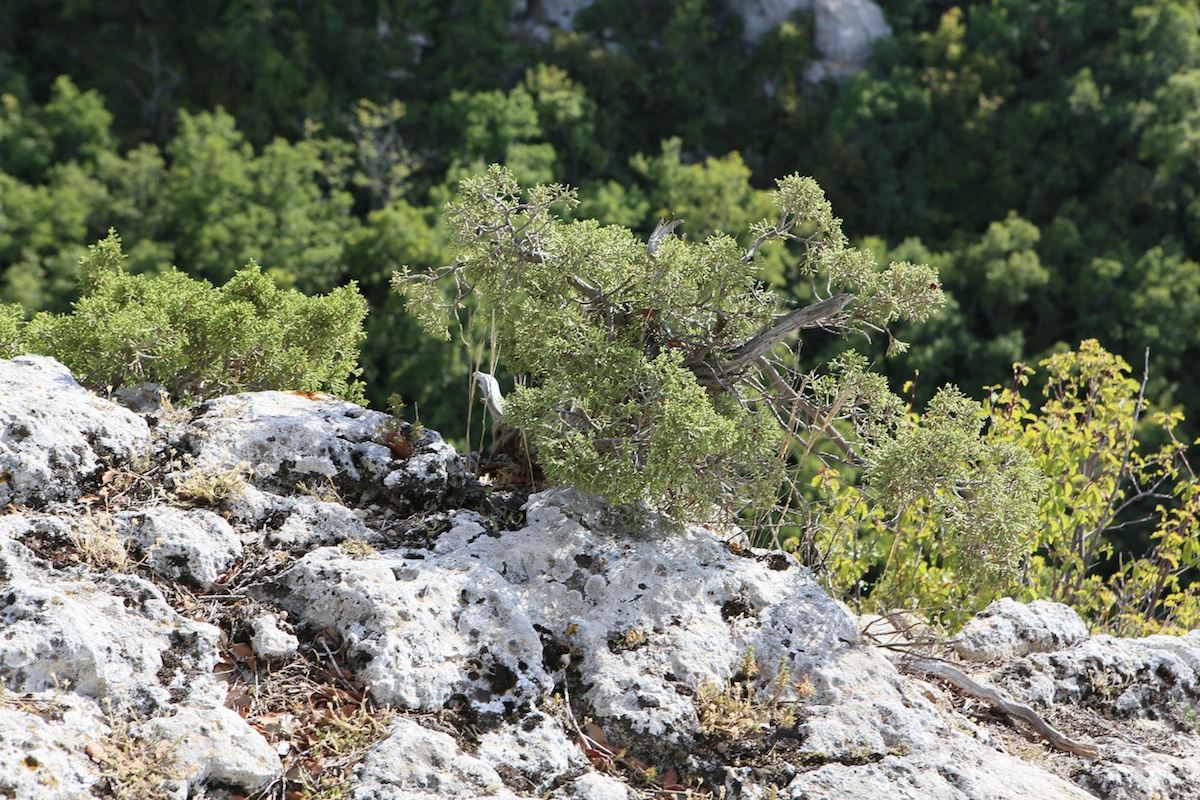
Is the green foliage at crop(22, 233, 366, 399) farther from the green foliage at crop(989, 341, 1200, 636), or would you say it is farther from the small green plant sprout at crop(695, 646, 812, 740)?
the green foliage at crop(989, 341, 1200, 636)

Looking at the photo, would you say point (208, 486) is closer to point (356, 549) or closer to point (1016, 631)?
point (356, 549)

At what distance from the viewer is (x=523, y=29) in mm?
44688

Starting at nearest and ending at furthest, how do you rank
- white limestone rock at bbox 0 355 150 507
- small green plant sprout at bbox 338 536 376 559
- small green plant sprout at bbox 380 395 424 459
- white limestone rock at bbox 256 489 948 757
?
white limestone rock at bbox 256 489 948 757, white limestone rock at bbox 0 355 150 507, small green plant sprout at bbox 338 536 376 559, small green plant sprout at bbox 380 395 424 459

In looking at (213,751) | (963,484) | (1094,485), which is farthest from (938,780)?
(1094,485)

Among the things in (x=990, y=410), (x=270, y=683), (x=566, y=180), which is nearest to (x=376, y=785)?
(x=270, y=683)

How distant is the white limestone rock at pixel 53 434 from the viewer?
14.7ft

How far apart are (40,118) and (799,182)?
3709cm

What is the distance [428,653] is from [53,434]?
73.4 inches

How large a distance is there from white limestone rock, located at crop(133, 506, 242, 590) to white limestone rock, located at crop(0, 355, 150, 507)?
1.42ft

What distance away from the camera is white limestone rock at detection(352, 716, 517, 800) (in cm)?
368

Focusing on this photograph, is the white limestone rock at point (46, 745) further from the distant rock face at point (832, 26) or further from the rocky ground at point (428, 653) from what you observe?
the distant rock face at point (832, 26)

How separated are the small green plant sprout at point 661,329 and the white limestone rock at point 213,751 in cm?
162

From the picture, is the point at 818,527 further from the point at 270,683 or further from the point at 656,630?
the point at 270,683

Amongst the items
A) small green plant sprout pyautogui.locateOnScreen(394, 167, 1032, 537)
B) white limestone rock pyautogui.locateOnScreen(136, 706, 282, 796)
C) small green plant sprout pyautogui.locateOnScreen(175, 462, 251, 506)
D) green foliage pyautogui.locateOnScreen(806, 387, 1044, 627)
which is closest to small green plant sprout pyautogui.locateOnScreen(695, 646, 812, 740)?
small green plant sprout pyautogui.locateOnScreen(394, 167, 1032, 537)
